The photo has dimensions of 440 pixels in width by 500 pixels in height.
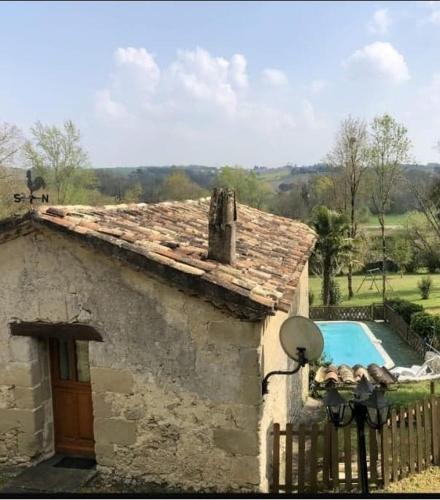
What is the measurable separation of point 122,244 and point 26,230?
5.27ft

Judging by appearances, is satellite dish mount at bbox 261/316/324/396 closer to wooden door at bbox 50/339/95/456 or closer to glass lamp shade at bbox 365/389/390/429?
glass lamp shade at bbox 365/389/390/429

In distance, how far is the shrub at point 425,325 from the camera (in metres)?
20.4

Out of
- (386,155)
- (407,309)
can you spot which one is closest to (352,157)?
(386,155)

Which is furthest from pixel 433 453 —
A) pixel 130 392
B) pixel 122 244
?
pixel 122 244

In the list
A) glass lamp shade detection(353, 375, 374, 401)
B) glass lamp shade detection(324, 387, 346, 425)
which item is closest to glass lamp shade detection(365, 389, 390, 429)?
glass lamp shade detection(353, 375, 374, 401)

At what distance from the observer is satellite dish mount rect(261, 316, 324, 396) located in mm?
7008

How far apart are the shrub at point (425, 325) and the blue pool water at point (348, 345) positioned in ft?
6.28

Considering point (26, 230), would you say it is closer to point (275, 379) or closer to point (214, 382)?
point (214, 382)

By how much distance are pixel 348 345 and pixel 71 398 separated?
55.4ft

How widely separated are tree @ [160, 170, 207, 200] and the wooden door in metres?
55.3

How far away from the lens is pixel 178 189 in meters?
64.8

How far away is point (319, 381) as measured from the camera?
14258mm

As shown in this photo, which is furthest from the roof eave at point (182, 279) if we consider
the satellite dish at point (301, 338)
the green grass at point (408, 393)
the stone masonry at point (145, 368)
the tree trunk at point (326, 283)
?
the tree trunk at point (326, 283)

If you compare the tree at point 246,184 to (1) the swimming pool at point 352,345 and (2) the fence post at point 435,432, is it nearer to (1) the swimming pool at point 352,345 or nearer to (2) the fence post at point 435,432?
(1) the swimming pool at point 352,345
